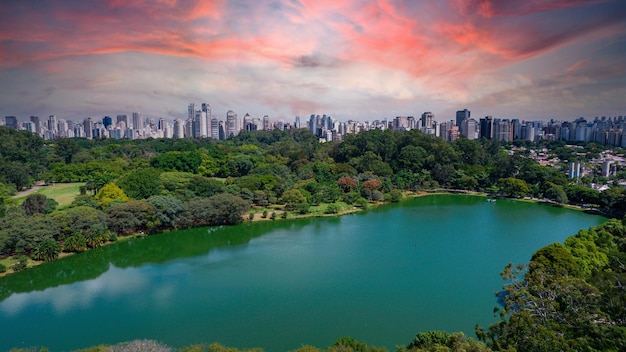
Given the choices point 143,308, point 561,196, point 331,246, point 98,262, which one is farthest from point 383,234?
point 561,196

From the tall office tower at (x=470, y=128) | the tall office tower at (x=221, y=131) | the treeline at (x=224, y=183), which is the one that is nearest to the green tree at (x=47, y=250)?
the treeline at (x=224, y=183)

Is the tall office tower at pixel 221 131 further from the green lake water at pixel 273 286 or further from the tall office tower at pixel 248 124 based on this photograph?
the green lake water at pixel 273 286

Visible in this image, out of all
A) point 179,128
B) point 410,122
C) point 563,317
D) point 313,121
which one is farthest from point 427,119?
point 563,317

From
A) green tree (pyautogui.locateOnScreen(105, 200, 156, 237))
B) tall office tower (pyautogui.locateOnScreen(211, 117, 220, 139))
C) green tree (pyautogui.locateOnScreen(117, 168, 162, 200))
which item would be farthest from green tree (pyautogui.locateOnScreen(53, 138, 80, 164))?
tall office tower (pyautogui.locateOnScreen(211, 117, 220, 139))

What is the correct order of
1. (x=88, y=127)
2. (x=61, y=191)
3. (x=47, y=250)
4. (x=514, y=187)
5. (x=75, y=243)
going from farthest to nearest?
(x=88, y=127)
(x=61, y=191)
(x=514, y=187)
(x=75, y=243)
(x=47, y=250)

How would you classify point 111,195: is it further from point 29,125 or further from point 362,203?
point 29,125

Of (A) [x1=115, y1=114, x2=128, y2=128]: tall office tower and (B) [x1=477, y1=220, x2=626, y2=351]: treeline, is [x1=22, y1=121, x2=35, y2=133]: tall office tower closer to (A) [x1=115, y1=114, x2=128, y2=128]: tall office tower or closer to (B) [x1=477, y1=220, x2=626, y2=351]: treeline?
(A) [x1=115, y1=114, x2=128, y2=128]: tall office tower

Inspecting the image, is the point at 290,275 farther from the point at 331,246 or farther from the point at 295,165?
the point at 295,165
